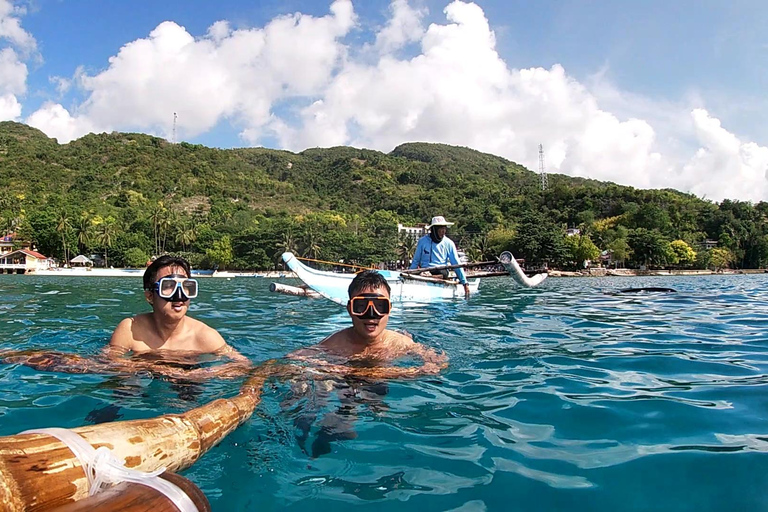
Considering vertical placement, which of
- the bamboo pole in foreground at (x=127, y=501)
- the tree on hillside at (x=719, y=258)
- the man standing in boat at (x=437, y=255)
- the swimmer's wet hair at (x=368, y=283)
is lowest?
the bamboo pole in foreground at (x=127, y=501)

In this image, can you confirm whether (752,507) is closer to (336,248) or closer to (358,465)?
(358,465)

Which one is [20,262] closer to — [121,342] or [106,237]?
[106,237]

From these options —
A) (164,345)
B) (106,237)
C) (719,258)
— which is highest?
(106,237)

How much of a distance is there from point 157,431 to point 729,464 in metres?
2.95

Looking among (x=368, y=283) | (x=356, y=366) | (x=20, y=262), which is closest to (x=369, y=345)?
(x=356, y=366)

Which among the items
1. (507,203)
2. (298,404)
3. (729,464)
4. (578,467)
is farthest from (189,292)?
(507,203)

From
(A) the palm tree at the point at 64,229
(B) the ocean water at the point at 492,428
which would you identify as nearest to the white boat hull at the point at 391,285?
(B) the ocean water at the point at 492,428

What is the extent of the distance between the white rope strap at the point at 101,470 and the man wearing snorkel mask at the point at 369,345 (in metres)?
2.54

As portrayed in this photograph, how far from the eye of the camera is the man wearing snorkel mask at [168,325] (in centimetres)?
449

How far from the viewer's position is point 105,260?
8188 centimetres

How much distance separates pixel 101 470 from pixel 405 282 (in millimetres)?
11589

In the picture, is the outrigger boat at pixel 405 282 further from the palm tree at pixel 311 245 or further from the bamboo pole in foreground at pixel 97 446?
the palm tree at pixel 311 245

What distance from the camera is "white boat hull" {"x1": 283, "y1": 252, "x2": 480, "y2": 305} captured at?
40.1 feet

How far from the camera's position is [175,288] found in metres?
4.49
